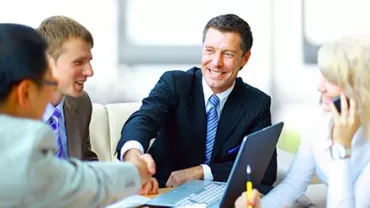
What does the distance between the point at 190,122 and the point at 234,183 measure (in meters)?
0.85

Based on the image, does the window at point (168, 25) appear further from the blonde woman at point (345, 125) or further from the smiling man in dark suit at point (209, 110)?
the blonde woman at point (345, 125)

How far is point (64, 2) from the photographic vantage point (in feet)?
10.3

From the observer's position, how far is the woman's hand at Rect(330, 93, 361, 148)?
1.76 meters

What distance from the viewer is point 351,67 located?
172cm

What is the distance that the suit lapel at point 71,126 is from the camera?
218cm

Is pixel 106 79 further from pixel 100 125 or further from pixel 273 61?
pixel 273 61

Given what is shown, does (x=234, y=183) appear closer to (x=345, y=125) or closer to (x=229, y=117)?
(x=345, y=125)

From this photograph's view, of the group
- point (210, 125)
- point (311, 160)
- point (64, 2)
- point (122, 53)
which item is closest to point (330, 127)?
point (311, 160)

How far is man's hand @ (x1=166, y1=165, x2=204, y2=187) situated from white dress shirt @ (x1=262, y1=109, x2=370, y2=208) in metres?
0.31

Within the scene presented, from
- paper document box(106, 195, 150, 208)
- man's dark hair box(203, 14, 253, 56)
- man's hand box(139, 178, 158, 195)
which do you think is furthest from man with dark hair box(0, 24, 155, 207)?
man's dark hair box(203, 14, 253, 56)

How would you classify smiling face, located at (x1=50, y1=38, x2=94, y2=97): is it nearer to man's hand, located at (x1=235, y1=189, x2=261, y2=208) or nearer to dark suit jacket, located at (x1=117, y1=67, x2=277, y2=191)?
dark suit jacket, located at (x1=117, y1=67, x2=277, y2=191)

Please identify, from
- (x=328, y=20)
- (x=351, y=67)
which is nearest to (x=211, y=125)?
(x=351, y=67)

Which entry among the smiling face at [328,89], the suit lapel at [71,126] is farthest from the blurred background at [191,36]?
the smiling face at [328,89]

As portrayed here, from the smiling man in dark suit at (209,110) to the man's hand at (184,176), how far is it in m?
0.07
